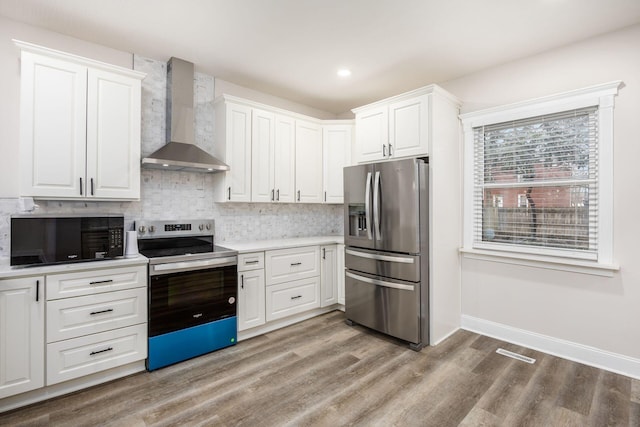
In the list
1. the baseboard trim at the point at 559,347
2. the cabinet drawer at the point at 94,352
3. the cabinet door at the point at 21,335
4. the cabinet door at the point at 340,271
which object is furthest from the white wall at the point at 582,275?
the cabinet door at the point at 21,335

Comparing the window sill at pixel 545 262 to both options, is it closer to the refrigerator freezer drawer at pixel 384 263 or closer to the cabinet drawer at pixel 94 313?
the refrigerator freezer drawer at pixel 384 263

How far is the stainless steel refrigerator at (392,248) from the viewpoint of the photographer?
2.96 metres

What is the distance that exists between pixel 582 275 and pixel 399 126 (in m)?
2.13

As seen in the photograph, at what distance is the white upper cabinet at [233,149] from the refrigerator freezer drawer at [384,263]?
137 centimetres

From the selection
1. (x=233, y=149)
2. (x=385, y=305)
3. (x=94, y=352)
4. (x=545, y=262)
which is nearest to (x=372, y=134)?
(x=233, y=149)

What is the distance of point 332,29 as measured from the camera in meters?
2.58

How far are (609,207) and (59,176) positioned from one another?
4421 millimetres

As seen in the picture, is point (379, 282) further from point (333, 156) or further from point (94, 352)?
point (94, 352)

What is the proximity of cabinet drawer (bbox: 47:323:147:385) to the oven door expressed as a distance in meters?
0.13

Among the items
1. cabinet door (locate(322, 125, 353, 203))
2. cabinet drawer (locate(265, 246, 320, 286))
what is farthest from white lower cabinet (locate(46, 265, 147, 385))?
cabinet door (locate(322, 125, 353, 203))

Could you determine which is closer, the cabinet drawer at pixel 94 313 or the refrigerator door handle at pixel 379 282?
the cabinet drawer at pixel 94 313

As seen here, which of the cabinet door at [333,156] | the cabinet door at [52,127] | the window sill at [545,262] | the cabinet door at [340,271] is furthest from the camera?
the cabinet door at [333,156]

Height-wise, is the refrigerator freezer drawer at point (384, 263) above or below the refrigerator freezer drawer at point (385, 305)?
above

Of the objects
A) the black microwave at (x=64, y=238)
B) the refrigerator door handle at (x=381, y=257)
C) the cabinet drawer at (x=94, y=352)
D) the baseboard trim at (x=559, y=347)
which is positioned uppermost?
the black microwave at (x=64, y=238)
